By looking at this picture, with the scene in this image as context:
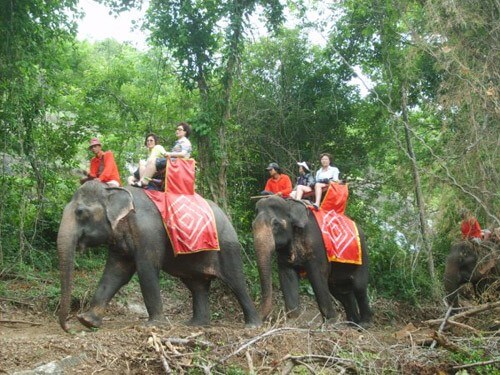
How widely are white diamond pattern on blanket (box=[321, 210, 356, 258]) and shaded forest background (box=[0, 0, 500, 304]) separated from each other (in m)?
1.30

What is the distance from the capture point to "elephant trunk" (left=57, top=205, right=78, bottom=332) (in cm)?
825

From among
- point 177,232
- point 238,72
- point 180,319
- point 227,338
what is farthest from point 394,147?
point 227,338

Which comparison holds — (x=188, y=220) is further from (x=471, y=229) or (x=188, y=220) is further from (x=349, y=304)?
(x=471, y=229)

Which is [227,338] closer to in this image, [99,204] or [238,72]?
[99,204]

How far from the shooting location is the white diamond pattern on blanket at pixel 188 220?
369 inches

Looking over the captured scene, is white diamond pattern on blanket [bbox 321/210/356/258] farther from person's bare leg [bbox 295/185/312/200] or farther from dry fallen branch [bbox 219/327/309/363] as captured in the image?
dry fallen branch [bbox 219/327/309/363]

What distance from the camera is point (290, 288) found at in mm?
11047

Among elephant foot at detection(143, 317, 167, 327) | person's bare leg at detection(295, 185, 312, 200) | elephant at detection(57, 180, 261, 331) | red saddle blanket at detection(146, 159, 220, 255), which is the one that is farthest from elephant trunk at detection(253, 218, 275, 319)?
elephant foot at detection(143, 317, 167, 327)

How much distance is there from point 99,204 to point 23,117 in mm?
4203

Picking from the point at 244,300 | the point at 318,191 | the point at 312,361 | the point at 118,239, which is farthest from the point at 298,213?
the point at 312,361

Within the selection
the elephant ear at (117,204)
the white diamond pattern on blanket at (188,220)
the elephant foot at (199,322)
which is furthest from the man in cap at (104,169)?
the elephant foot at (199,322)

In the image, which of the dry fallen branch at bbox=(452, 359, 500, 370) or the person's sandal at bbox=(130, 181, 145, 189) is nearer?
the dry fallen branch at bbox=(452, 359, 500, 370)

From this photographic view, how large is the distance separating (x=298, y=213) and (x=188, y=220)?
84.8 inches

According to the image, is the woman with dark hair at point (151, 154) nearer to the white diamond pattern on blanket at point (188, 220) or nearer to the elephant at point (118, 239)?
the elephant at point (118, 239)
